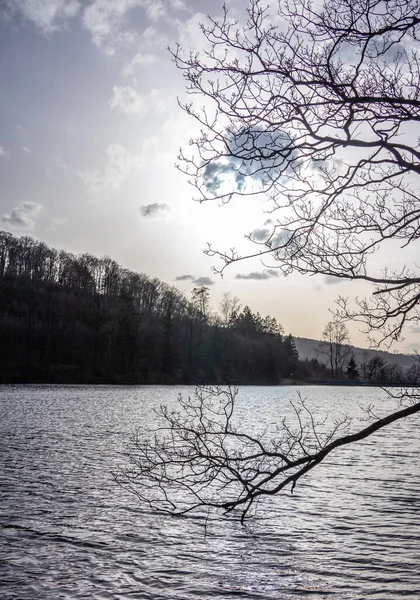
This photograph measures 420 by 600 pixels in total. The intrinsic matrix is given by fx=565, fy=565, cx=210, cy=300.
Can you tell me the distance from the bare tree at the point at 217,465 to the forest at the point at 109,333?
62258 millimetres

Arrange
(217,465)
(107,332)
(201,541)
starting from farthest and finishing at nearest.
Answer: (107,332) < (201,541) < (217,465)

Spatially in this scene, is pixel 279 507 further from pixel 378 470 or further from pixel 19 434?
pixel 19 434

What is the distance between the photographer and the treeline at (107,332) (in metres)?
90.3

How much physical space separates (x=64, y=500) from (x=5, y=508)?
136cm

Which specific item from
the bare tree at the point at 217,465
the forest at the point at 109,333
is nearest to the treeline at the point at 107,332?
the forest at the point at 109,333

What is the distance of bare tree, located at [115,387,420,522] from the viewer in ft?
20.8

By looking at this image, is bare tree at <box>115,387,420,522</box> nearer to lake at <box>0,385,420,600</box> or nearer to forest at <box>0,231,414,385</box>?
lake at <box>0,385,420,600</box>

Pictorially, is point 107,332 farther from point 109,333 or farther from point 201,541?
point 201,541

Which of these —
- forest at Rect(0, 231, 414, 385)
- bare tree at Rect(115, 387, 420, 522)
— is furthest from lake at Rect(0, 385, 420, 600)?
forest at Rect(0, 231, 414, 385)

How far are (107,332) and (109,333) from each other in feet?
1.95

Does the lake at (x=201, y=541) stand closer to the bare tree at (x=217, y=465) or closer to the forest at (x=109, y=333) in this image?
the bare tree at (x=217, y=465)

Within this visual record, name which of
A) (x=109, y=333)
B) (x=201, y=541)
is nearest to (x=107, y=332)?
(x=109, y=333)

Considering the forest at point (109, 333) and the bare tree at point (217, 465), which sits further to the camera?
the forest at point (109, 333)

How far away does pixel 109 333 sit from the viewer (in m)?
97.3
